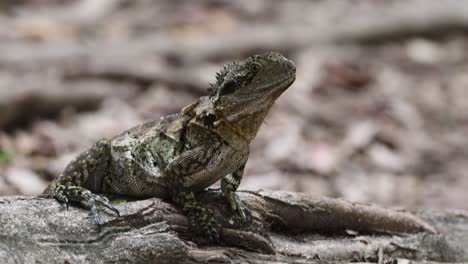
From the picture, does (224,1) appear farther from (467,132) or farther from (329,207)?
(329,207)

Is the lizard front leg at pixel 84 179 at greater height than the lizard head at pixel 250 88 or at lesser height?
lesser

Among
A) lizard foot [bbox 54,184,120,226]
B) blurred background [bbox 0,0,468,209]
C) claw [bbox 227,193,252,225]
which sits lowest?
lizard foot [bbox 54,184,120,226]

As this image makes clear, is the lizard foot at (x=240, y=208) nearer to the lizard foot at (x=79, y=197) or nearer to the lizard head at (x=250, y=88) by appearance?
the lizard head at (x=250, y=88)

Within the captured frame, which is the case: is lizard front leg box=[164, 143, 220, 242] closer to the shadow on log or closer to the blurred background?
the shadow on log


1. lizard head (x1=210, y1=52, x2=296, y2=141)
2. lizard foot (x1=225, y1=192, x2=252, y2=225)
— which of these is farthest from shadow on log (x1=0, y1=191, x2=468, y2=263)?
lizard head (x1=210, y1=52, x2=296, y2=141)

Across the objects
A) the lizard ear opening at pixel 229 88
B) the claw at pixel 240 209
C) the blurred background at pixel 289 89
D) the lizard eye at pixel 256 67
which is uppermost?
the blurred background at pixel 289 89

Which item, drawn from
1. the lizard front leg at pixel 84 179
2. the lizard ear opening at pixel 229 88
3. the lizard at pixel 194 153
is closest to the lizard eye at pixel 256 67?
the lizard at pixel 194 153
